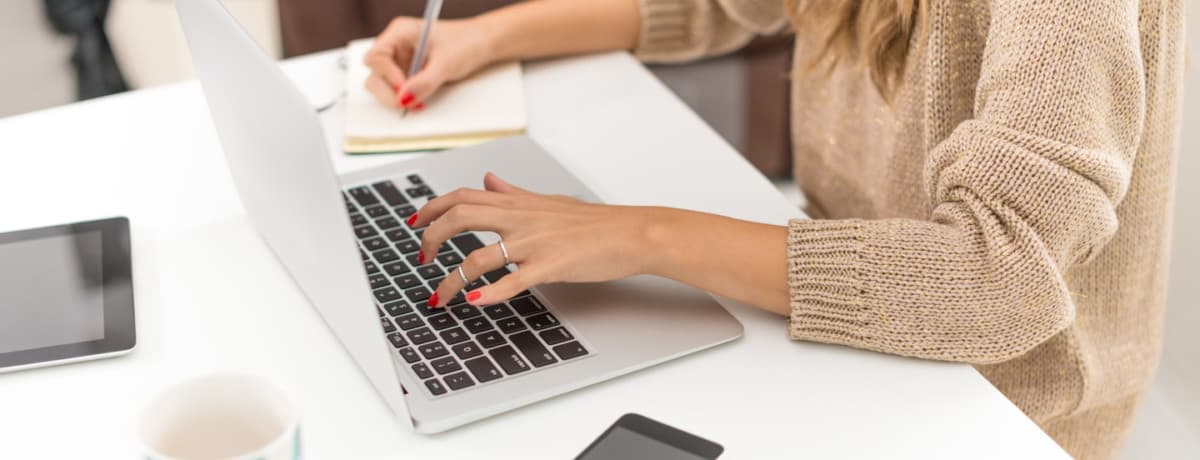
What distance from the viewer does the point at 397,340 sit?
72cm

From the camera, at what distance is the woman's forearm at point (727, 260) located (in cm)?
75

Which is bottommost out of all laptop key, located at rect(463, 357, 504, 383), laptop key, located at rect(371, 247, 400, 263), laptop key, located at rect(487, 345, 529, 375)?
laptop key, located at rect(371, 247, 400, 263)

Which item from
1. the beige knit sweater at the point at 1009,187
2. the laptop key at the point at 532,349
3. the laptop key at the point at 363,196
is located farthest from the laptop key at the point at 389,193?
the beige knit sweater at the point at 1009,187

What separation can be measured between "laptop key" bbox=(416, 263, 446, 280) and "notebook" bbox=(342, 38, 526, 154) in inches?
7.9

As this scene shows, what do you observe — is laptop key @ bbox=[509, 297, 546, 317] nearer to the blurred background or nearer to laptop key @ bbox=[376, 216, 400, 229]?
laptop key @ bbox=[376, 216, 400, 229]

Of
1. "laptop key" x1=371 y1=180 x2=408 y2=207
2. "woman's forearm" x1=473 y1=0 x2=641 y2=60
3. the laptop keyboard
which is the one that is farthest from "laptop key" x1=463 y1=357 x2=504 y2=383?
"woman's forearm" x1=473 y1=0 x2=641 y2=60

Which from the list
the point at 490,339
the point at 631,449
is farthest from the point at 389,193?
the point at 631,449

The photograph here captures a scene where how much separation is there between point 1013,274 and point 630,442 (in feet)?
0.89

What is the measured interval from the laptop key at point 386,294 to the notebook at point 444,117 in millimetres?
231

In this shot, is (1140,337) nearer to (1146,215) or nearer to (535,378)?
(1146,215)

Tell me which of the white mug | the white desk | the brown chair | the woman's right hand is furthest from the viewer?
the brown chair

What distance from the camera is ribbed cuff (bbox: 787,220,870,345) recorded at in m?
0.73

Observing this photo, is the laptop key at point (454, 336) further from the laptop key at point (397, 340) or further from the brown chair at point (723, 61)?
the brown chair at point (723, 61)

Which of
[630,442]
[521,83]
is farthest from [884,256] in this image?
[521,83]
